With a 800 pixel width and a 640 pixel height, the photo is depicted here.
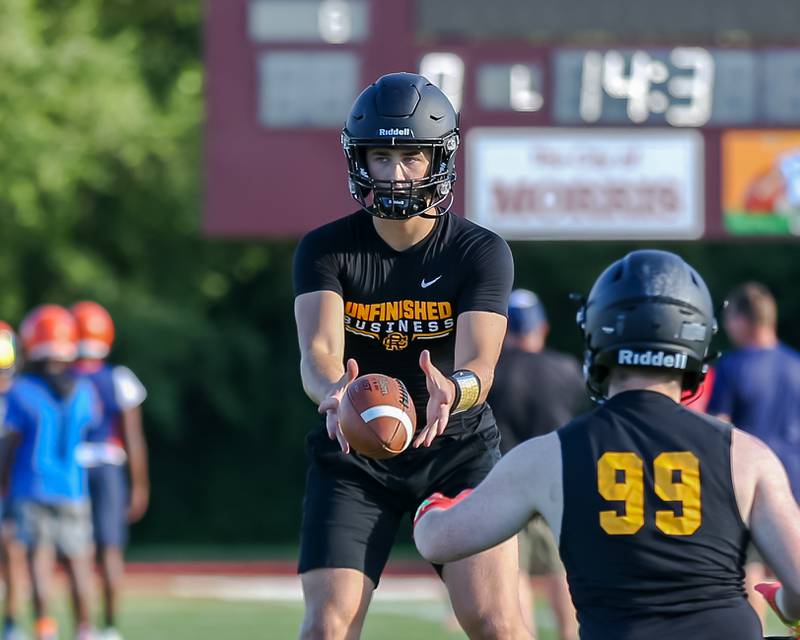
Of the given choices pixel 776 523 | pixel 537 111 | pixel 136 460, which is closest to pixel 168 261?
pixel 537 111

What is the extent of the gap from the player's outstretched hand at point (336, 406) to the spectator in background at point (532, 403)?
14.5 ft

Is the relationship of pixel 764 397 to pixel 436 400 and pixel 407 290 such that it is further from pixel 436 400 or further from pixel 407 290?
pixel 436 400

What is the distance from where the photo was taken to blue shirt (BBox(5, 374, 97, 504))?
9.66 meters

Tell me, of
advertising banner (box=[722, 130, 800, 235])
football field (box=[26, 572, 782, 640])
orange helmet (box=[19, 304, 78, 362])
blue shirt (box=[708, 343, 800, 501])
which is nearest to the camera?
blue shirt (box=[708, 343, 800, 501])

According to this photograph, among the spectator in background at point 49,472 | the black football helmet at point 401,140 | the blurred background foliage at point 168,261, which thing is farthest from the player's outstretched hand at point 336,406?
the blurred background foliage at point 168,261

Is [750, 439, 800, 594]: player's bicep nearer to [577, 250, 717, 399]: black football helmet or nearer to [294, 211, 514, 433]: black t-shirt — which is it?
[577, 250, 717, 399]: black football helmet

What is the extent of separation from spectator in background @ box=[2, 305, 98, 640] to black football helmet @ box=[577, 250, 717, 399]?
617 cm

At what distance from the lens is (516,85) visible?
47.0 ft

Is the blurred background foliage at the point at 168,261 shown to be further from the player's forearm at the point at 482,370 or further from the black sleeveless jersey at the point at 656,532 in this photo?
the black sleeveless jersey at the point at 656,532

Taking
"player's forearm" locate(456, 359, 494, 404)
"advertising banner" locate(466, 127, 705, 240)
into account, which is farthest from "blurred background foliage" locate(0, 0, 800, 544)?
"player's forearm" locate(456, 359, 494, 404)

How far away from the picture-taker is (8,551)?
1038 centimetres

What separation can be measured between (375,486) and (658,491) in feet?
5.45

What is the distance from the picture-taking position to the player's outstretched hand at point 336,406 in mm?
4684

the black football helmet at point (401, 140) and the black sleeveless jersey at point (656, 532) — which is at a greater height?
the black football helmet at point (401, 140)
